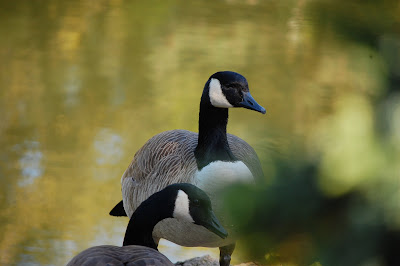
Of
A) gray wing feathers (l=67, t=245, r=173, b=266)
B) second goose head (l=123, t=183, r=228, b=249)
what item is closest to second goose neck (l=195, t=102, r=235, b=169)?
second goose head (l=123, t=183, r=228, b=249)

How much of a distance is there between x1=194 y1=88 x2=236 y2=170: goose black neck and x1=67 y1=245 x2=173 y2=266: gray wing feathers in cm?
102

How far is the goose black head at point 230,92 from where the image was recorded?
2.92m

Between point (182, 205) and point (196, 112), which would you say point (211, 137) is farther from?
point (196, 112)

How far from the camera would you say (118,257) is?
179cm

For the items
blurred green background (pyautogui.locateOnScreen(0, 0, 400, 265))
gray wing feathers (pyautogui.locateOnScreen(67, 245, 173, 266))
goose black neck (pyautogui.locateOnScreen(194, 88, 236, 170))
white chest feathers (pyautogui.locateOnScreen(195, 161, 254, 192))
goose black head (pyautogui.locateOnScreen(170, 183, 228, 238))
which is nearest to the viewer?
blurred green background (pyautogui.locateOnScreen(0, 0, 400, 265))

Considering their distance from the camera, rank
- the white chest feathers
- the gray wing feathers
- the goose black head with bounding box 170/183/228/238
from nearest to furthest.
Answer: the gray wing feathers → the goose black head with bounding box 170/183/228/238 → the white chest feathers

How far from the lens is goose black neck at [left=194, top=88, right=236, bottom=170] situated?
2.88 m

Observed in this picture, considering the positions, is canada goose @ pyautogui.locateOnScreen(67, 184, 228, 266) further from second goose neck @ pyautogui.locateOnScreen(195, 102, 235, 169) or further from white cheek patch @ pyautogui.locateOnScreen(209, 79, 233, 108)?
white cheek patch @ pyautogui.locateOnScreen(209, 79, 233, 108)

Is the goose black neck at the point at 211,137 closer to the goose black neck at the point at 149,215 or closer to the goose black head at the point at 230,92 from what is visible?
the goose black head at the point at 230,92

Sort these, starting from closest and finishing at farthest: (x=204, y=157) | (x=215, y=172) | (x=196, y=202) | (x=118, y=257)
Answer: (x=118, y=257)
(x=196, y=202)
(x=215, y=172)
(x=204, y=157)

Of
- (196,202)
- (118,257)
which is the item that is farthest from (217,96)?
(118,257)

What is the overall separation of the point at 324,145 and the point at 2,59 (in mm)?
7744

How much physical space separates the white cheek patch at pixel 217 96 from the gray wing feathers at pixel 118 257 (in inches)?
47.0

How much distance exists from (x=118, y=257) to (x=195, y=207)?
0.72 m
